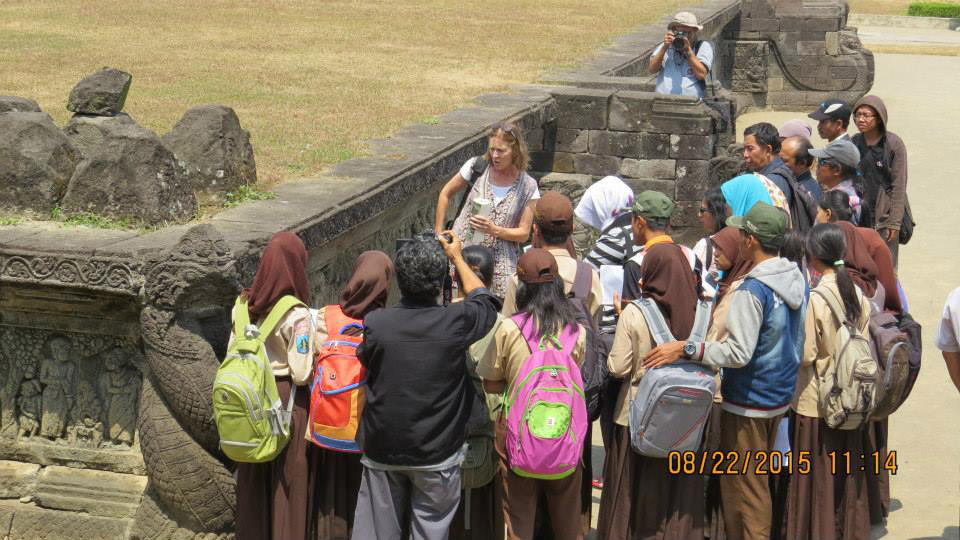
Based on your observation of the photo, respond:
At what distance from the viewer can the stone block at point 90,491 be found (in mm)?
5758

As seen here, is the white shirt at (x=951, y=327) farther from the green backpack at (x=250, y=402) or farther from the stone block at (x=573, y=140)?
the stone block at (x=573, y=140)

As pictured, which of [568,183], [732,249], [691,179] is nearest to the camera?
[732,249]

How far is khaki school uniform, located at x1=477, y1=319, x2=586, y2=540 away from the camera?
194 inches

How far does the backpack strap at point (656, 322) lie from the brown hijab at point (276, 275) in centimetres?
147

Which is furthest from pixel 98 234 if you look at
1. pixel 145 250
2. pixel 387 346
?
pixel 387 346

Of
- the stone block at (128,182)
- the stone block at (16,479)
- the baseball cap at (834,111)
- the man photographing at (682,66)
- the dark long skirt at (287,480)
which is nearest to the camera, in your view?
the dark long skirt at (287,480)

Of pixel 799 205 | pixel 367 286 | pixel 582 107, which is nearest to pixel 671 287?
pixel 367 286

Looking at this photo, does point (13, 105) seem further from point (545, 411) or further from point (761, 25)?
point (761, 25)

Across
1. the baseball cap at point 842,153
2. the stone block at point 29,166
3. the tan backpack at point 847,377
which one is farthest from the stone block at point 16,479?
the baseball cap at point 842,153

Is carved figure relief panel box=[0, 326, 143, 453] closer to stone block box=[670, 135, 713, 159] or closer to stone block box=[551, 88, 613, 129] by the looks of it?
stone block box=[551, 88, 613, 129]

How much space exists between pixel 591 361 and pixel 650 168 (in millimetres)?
6384

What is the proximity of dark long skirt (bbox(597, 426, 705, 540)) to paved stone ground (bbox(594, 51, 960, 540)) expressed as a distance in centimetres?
95

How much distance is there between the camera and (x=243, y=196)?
22.3 feet

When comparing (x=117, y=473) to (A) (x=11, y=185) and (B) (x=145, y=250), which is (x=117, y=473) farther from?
(A) (x=11, y=185)
